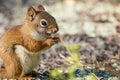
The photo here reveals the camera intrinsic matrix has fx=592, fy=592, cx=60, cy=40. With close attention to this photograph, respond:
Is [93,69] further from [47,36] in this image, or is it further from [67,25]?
[67,25]

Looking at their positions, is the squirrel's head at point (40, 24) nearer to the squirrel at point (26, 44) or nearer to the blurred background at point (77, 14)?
the squirrel at point (26, 44)

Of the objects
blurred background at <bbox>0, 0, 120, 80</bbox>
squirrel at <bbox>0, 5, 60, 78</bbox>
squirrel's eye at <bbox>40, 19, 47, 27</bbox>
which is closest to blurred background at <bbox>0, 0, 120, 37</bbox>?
blurred background at <bbox>0, 0, 120, 80</bbox>

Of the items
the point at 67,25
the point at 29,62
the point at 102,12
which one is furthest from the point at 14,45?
the point at 102,12

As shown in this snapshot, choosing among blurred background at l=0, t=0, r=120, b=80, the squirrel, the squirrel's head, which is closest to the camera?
the squirrel's head

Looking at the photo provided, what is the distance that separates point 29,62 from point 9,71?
0.23m

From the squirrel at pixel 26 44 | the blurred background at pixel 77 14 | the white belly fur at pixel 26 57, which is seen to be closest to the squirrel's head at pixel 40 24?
the squirrel at pixel 26 44

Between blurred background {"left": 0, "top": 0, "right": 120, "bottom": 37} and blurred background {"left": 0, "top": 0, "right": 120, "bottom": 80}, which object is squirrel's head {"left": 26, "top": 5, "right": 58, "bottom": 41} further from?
blurred background {"left": 0, "top": 0, "right": 120, "bottom": 37}

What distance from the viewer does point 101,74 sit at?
20.7 ft

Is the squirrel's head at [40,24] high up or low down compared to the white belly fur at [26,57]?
up

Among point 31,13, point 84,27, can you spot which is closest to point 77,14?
point 84,27

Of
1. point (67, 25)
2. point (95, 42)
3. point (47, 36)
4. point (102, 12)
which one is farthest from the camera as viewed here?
point (102, 12)

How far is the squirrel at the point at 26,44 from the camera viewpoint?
5.60 meters

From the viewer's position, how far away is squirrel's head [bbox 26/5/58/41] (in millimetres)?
5461

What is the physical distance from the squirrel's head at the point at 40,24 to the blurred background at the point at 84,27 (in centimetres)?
26
